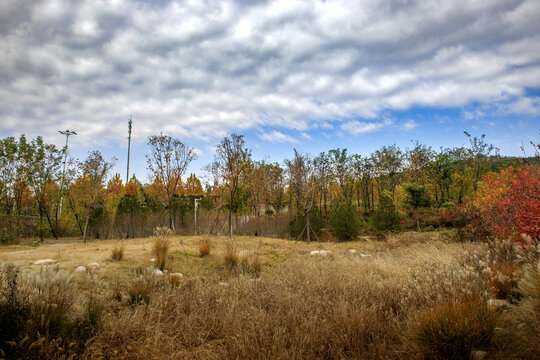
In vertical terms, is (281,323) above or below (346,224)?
below

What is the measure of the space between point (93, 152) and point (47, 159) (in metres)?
5.55

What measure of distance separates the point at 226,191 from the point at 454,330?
1847 centimetres

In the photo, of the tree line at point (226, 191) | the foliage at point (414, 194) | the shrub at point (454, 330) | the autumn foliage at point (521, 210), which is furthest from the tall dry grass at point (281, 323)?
the foliage at point (414, 194)

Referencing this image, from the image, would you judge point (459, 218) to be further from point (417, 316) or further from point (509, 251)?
point (417, 316)

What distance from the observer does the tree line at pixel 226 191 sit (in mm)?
17562

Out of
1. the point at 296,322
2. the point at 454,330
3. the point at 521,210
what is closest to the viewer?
the point at 454,330

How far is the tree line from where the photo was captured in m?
17.6

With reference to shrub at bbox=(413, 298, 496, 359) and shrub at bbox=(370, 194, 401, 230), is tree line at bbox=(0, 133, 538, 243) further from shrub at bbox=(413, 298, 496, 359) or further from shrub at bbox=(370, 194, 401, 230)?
shrub at bbox=(413, 298, 496, 359)

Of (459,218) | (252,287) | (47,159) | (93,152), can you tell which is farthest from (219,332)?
(47,159)

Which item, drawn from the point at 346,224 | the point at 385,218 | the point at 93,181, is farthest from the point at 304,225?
the point at 93,181

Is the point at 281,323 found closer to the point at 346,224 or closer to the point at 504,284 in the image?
the point at 504,284

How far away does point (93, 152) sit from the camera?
17.6 meters

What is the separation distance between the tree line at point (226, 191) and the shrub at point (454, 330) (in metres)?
13.5

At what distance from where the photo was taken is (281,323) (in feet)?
11.2
